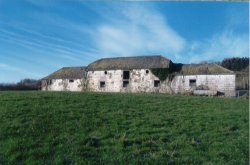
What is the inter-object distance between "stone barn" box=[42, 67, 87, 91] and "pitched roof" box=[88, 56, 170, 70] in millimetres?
2743

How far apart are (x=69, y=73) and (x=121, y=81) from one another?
10.6 meters

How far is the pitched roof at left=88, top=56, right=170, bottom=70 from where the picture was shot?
43272mm

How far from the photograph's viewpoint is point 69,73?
50344 mm

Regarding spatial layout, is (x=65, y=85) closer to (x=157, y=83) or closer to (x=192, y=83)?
(x=157, y=83)

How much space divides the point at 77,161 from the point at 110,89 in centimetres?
3881

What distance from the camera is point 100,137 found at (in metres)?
8.38

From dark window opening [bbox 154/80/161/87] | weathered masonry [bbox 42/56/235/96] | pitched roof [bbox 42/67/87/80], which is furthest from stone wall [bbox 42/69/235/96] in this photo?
pitched roof [bbox 42/67/87/80]

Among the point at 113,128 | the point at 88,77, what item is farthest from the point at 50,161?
Result: the point at 88,77

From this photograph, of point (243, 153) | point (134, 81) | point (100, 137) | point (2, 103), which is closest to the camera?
point (243, 153)

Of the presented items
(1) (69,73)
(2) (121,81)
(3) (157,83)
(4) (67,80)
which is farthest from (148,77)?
(1) (69,73)

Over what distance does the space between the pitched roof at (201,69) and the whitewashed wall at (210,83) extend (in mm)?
570

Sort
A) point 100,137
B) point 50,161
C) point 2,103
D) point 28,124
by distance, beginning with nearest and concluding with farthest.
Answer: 1. point 50,161
2. point 100,137
3. point 28,124
4. point 2,103

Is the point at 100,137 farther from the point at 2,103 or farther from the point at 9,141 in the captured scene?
the point at 2,103

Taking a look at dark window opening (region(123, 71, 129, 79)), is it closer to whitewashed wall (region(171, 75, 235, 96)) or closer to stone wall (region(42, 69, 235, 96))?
stone wall (region(42, 69, 235, 96))
